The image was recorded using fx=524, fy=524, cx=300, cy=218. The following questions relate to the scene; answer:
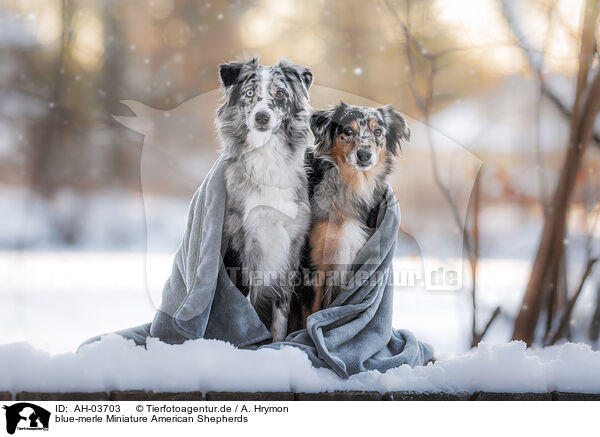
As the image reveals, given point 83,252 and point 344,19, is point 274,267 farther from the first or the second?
point 344,19

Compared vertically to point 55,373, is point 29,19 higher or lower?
higher

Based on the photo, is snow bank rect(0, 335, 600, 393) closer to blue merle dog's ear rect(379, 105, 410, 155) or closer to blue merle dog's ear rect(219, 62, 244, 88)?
blue merle dog's ear rect(379, 105, 410, 155)

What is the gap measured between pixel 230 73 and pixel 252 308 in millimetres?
856

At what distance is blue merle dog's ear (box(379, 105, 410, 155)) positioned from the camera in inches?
77.0

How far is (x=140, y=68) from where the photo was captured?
2.06 meters

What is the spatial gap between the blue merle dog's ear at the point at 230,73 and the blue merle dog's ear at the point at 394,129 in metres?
0.55

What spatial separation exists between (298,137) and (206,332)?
2.56ft

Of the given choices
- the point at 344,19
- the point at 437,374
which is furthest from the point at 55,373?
the point at 344,19

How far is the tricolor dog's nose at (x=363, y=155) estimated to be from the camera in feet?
6.23

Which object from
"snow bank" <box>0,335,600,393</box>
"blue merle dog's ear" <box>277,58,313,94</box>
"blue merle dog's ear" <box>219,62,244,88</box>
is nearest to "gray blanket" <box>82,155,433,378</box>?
"snow bank" <box>0,335,600,393</box>

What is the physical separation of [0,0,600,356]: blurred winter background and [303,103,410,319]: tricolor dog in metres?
0.15

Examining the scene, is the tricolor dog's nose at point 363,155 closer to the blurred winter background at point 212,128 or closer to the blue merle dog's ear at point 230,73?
the blurred winter background at point 212,128
